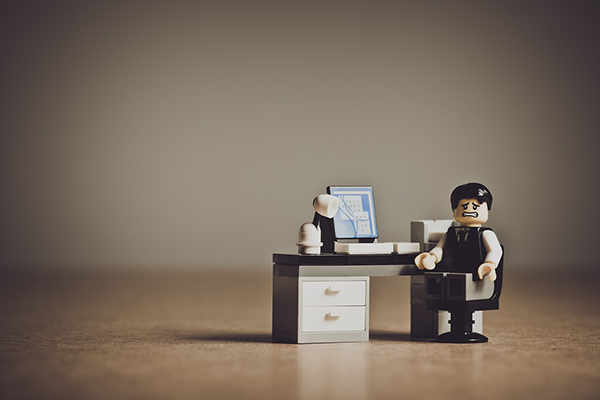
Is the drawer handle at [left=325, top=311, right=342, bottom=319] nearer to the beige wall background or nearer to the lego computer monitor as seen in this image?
the lego computer monitor

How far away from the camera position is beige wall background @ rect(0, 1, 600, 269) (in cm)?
1112


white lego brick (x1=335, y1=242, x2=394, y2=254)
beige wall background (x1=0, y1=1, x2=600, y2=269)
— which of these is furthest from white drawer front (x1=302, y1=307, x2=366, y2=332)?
beige wall background (x1=0, y1=1, x2=600, y2=269)

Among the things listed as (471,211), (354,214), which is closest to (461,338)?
(471,211)

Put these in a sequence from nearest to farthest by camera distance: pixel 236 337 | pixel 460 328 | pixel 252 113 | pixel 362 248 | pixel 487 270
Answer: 1. pixel 487 270
2. pixel 460 328
3. pixel 362 248
4. pixel 236 337
5. pixel 252 113

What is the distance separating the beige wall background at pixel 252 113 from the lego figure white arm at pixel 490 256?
595cm

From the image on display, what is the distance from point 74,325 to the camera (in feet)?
19.2

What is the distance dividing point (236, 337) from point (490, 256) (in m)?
1.55

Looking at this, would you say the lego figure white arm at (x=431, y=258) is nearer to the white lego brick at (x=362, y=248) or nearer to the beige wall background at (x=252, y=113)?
the white lego brick at (x=362, y=248)

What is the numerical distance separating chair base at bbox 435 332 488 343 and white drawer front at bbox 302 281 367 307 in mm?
492

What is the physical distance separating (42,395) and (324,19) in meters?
8.21

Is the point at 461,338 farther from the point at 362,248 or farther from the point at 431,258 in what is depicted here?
the point at 362,248

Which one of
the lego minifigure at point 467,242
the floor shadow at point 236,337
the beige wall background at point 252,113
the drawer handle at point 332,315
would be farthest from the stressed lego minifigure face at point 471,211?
the beige wall background at point 252,113

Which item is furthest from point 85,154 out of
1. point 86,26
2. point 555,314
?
point 555,314

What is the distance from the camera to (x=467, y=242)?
203 inches
